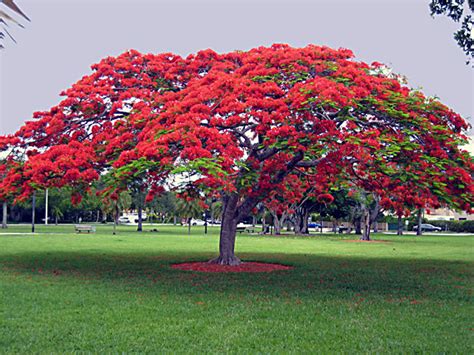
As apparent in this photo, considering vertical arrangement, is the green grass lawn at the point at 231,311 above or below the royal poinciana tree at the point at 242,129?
below

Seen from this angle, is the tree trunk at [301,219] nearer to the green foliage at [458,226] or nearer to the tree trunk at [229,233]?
the green foliage at [458,226]

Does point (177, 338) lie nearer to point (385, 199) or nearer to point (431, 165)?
point (431, 165)

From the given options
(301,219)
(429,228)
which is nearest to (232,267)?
(301,219)

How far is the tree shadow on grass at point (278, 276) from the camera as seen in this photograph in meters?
15.7

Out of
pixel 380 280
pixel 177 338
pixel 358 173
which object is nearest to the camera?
pixel 177 338

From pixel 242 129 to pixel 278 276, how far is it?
5.15 m

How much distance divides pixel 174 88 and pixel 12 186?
722 centimetres

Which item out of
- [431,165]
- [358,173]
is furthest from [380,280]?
[358,173]

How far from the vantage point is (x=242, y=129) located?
21.0 m

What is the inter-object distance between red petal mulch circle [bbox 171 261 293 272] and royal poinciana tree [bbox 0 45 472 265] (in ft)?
2.74

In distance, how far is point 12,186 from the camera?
20.7m

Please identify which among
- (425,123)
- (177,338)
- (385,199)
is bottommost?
(177,338)

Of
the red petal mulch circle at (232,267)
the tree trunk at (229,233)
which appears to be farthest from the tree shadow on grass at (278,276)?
the tree trunk at (229,233)

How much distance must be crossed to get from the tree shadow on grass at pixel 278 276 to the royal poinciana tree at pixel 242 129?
265cm
